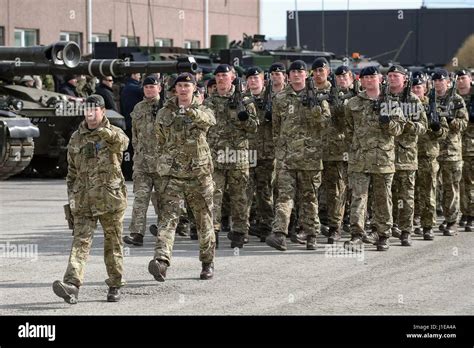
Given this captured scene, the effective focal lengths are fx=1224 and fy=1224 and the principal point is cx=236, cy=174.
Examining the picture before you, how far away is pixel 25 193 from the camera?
824 inches

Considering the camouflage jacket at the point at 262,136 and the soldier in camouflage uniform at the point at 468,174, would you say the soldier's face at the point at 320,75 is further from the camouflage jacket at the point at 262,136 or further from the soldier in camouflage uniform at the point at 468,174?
the soldier in camouflage uniform at the point at 468,174

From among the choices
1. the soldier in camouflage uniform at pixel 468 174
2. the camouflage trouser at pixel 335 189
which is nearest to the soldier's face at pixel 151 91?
the camouflage trouser at pixel 335 189

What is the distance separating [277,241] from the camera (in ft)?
44.9

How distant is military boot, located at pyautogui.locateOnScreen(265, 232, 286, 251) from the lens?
13.7m

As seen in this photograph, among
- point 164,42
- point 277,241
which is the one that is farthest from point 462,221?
point 164,42

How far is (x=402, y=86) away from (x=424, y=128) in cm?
57

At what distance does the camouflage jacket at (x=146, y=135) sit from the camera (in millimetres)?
14492

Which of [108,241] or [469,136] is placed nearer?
[108,241]

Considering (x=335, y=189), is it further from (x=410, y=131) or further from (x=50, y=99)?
(x=50, y=99)

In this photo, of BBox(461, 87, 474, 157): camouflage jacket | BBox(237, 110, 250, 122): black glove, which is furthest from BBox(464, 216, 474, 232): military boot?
BBox(237, 110, 250, 122): black glove

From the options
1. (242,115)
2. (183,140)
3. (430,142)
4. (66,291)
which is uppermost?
(242,115)

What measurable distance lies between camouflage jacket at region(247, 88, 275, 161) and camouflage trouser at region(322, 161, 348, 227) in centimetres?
71

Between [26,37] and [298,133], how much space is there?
2421 centimetres

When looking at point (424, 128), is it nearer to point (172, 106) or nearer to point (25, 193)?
point (172, 106)
